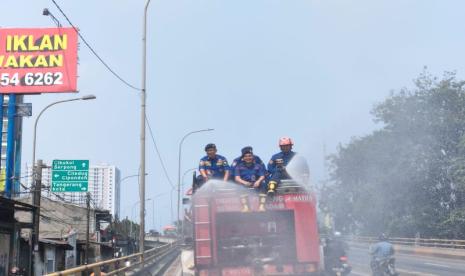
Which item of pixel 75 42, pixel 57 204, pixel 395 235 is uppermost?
pixel 75 42

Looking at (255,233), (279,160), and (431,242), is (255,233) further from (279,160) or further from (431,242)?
(431,242)

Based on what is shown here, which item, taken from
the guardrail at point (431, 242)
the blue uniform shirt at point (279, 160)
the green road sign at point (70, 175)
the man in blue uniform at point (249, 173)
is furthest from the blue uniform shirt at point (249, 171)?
the guardrail at point (431, 242)

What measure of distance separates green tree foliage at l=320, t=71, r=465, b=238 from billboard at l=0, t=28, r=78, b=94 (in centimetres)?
2147

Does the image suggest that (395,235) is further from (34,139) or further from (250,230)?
(250,230)

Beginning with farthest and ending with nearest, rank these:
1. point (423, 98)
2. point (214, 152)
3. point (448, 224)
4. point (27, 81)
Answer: point (423, 98)
point (448, 224)
point (27, 81)
point (214, 152)

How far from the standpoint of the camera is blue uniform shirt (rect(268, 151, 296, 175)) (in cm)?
987

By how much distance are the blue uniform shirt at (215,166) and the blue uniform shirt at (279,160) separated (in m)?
0.77

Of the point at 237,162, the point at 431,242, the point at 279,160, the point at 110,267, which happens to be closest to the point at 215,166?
the point at 237,162

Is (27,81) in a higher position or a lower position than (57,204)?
higher

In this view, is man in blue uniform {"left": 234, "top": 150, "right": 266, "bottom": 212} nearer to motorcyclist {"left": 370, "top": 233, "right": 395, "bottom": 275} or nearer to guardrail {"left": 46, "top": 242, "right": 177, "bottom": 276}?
guardrail {"left": 46, "top": 242, "right": 177, "bottom": 276}

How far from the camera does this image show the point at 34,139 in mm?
27438

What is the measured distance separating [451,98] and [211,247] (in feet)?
142

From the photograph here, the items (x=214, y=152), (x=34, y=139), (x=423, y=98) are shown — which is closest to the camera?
(x=214, y=152)

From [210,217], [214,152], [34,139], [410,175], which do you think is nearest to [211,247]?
[210,217]
